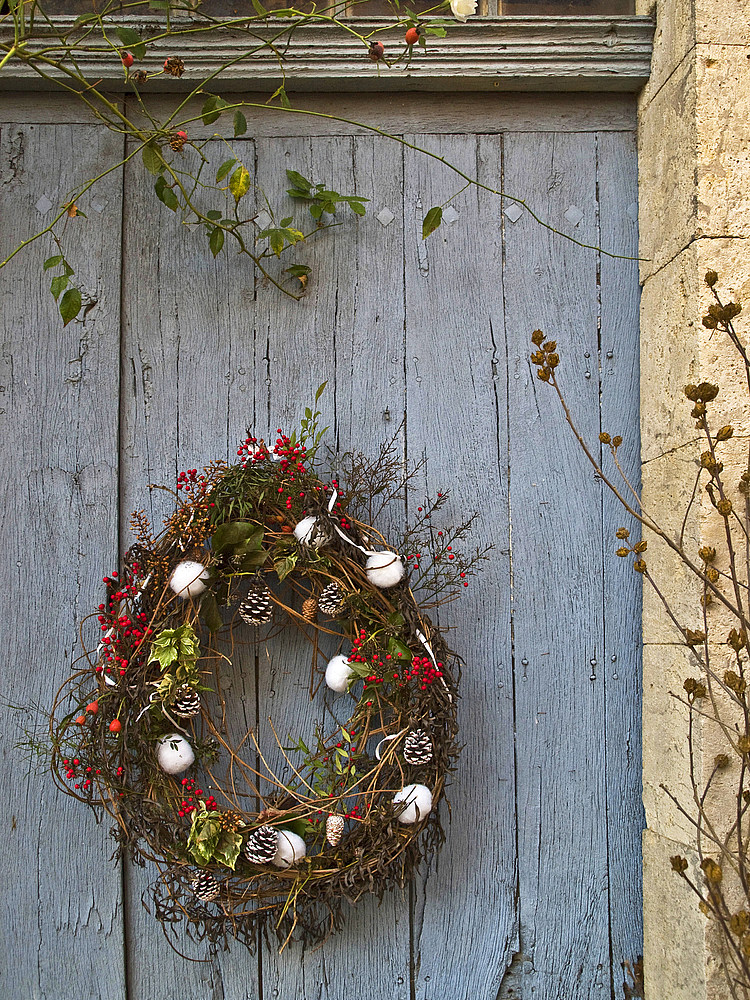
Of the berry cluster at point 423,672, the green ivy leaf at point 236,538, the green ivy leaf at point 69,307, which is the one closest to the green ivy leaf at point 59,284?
the green ivy leaf at point 69,307

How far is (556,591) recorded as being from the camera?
1708mm

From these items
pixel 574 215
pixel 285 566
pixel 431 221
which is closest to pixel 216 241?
pixel 431 221

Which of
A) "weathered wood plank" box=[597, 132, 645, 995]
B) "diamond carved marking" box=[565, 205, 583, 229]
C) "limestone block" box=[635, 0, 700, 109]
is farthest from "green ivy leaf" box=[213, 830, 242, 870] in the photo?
"limestone block" box=[635, 0, 700, 109]

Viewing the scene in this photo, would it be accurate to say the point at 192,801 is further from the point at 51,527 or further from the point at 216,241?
the point at 216,241

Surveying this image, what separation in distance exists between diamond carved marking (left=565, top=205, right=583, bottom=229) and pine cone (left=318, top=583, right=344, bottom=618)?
1035 mm

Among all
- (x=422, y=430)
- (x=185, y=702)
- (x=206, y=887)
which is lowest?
(x=206, y=887)

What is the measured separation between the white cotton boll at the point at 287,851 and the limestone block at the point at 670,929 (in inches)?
30.0

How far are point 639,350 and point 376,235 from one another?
0.68 meters

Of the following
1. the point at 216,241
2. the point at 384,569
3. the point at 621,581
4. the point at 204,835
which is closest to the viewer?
the point at 204,835

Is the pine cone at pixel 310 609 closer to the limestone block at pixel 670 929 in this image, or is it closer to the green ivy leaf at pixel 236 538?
the green ivy leaf at pixel 236 538

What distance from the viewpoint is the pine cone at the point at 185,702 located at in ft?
4.82

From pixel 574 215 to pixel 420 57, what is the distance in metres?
0.50

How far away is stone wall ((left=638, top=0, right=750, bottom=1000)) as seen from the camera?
1.47 meters

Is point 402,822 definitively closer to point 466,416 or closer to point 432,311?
point 466,416
